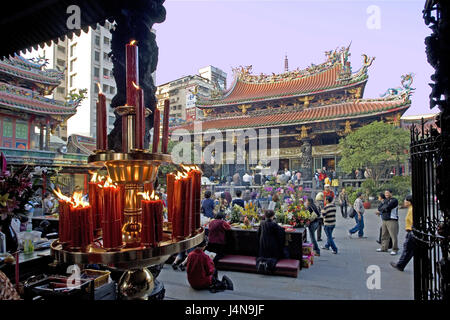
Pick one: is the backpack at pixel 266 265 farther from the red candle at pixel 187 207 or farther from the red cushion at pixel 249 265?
the red candle at pixel 187 207

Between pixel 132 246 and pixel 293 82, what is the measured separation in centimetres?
2302

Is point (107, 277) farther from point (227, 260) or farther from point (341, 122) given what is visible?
point (341, 122)

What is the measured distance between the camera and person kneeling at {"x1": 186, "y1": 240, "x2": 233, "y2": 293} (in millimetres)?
4559

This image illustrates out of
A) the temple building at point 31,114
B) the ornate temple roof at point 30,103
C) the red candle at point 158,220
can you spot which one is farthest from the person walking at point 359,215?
the ornate temple roof at point 30,103

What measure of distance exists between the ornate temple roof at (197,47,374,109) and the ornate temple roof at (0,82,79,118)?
10419 millimetres

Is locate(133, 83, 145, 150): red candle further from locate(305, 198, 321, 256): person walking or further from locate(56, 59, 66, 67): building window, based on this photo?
locate(56, 59, 66, 67): building window

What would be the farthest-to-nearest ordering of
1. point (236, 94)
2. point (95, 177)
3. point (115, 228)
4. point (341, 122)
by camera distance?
point (236, 94) → point (341, 122) → point (95, 177) → point (115, 228)

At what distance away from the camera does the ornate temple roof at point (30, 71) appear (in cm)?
1618

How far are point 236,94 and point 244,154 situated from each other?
19.7 feet

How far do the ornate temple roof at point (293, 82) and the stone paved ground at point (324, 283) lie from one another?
Answer: 1502 cm

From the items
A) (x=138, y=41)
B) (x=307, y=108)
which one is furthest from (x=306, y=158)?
(x=138, y=41)

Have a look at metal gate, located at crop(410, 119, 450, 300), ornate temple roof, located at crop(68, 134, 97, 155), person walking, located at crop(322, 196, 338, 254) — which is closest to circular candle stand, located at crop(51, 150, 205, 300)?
metal gate, located at crop(410, 119, 450, 300)

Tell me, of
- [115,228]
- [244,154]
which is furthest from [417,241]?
[244,154]

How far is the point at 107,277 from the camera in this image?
9.47 ft
